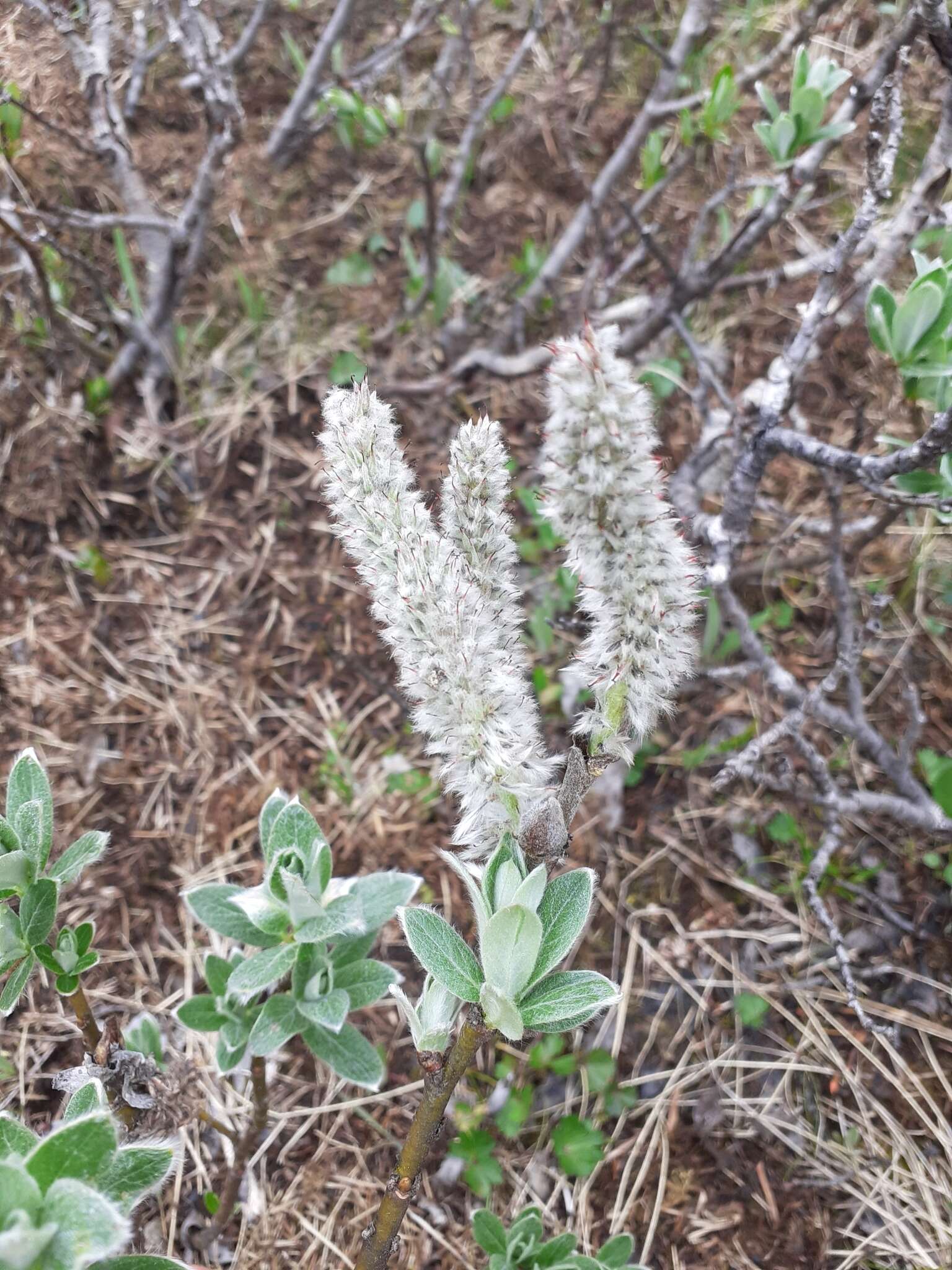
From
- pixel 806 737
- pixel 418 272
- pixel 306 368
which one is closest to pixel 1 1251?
pixel 806 737

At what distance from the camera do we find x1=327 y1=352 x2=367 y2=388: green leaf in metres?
3.54

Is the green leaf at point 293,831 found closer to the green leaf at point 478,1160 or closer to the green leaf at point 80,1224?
the green leaf at point 80,1224

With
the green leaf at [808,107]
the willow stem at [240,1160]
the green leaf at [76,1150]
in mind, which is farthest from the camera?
the green leaf at [808,107]

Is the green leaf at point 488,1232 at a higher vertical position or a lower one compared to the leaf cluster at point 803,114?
lower

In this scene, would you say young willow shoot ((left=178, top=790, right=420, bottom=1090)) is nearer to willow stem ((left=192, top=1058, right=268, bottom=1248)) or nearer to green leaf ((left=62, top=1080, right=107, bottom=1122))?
willow stem ((left=192, top=1058, right=268, bottom=1248))

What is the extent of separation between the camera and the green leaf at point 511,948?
1.26 m

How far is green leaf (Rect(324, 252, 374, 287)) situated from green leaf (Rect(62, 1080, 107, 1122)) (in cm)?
328

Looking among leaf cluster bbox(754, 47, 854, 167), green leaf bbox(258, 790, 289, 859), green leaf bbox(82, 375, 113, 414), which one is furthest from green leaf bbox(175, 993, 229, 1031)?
leaf cluster bbox(754, 47, 854, 167)

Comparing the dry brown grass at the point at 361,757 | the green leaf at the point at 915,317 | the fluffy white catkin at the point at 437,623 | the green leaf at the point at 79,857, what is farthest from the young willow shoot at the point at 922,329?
the green leaf at the point at 79,857

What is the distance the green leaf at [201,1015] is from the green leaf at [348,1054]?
19cm

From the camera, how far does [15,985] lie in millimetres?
1588

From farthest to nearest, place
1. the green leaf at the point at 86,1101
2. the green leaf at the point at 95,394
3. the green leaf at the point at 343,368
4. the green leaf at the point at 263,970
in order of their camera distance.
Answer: the green leaf at the point at 343,368
the green leaf at the point at 95,394
the green leaf at the point at 263,970
the green leaf at the point at 86,1101

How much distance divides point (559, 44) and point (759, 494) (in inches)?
104

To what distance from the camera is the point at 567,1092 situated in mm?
2428
